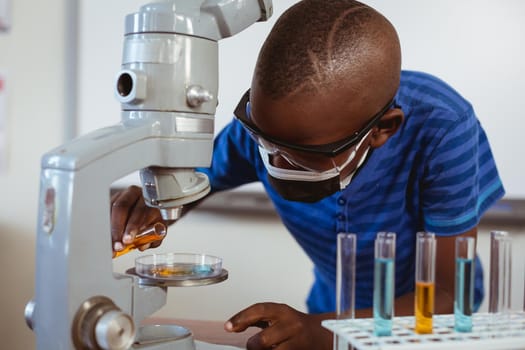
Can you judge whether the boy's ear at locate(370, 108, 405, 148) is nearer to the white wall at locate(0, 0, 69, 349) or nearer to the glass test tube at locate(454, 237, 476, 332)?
the glass test tube at locate(454, 237, 476, 332)

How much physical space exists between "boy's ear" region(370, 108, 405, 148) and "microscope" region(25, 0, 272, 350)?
0.23m

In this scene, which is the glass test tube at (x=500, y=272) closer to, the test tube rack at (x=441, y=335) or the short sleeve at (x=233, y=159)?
the test tube rack at (x=441, y=335)

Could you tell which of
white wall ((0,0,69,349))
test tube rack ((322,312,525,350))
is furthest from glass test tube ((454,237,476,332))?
white wall ((0,0,69,349))

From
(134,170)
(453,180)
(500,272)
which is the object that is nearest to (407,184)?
(453,180)

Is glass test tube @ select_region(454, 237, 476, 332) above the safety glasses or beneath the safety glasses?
beneath

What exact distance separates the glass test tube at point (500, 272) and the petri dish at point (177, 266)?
1.08 feet

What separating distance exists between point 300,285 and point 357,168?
3.34 feet

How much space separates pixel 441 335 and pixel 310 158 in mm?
299

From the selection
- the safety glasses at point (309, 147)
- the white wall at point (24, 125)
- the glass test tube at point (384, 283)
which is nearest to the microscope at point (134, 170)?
the safety glasses at point (309, 147)

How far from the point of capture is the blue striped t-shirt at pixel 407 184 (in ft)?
3.27

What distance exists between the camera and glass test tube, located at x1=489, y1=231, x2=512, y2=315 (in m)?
0.66

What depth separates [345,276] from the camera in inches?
26.2

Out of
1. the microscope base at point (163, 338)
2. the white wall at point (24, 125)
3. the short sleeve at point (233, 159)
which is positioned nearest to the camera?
the microscope base at point (163, 338)

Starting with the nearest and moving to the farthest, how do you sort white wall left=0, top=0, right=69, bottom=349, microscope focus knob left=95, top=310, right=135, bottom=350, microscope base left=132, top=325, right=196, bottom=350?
microscope focus knob left=95, top=310, right=135, bottom=350 < microscope base left=132, top=325, right=196, bottom=350 < white wall left=0, top=0, right=69, bottom=349
